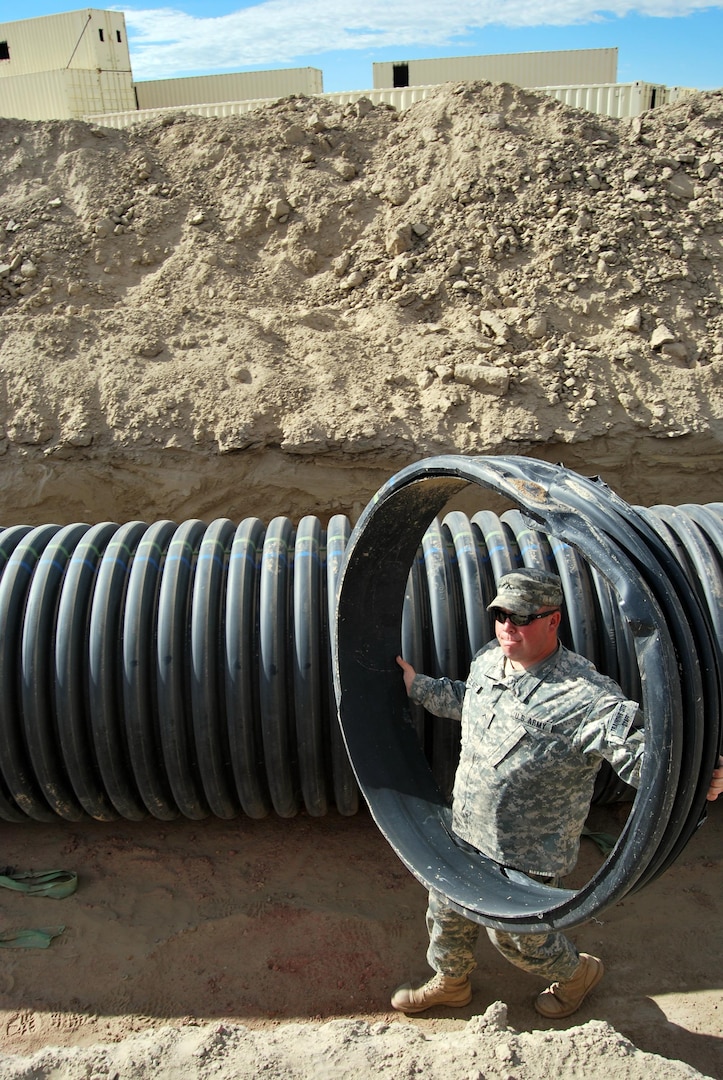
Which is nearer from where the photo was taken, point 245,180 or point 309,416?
point 309,416

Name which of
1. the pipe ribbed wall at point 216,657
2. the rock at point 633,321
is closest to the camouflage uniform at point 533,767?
the pipe ribbed wall at point 216,657

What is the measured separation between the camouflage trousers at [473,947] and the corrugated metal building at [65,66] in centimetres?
1925

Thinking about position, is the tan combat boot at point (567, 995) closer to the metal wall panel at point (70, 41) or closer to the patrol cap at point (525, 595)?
the patrol cap at point (525, 595)

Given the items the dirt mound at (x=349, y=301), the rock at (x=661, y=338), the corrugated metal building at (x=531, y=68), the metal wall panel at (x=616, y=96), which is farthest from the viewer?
the corrugated metal building at (x=531, y=68)

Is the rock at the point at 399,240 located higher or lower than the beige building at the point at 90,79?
lower

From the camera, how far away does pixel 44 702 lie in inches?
148

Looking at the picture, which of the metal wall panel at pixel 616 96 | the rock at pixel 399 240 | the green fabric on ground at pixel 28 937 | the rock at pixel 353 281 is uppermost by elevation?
the metal wall panel at pixel 616 96

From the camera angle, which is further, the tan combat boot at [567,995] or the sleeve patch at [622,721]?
the tan combat boot at [567,995]

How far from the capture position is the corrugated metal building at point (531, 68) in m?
17.1

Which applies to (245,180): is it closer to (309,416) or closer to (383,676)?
(309,416)

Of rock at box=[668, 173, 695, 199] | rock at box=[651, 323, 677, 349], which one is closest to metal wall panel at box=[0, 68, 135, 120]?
rock at box=[668, 173, 695, 199]

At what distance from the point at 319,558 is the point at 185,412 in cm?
Answer: 309

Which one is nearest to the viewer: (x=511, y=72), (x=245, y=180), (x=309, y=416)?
(x=309, y=416)

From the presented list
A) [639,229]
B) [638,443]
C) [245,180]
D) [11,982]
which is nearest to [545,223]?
[639,229]
